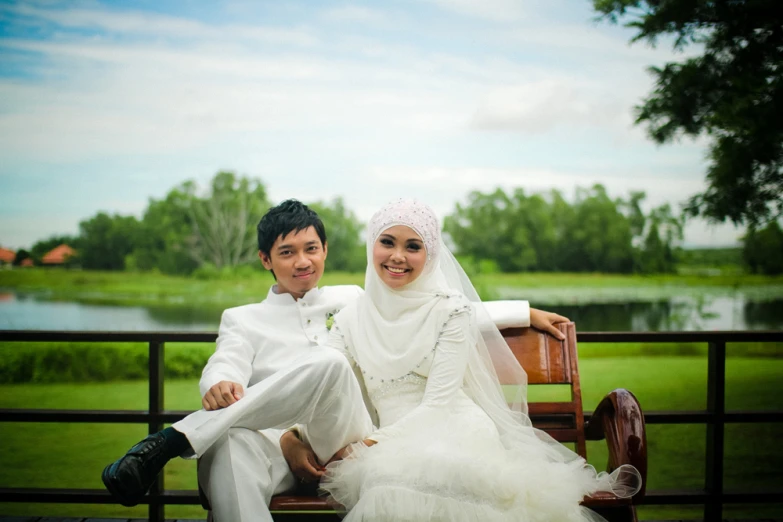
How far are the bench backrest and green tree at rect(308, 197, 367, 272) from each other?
384 centimetres

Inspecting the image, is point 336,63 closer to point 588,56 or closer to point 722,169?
point 588,56

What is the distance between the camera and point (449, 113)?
6.50 m

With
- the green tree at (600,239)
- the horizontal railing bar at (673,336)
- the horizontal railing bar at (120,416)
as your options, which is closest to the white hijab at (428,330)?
the horizontal railing bar at (673,336)

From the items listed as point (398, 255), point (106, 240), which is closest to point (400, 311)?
point (398, 255)

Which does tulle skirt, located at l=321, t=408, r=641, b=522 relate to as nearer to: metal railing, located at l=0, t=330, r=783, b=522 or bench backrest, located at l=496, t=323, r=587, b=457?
bench backrest, located at l=496, t=323, r=587, b=457

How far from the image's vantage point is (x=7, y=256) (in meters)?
6.35

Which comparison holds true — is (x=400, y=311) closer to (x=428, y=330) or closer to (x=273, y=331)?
(x=428, y=330)

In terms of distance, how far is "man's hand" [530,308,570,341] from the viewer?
2.42 metres

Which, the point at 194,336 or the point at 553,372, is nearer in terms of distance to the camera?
the point at 553,372

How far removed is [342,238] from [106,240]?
2.70 m

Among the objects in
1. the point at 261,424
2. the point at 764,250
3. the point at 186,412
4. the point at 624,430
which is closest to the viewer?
the point at 261,424

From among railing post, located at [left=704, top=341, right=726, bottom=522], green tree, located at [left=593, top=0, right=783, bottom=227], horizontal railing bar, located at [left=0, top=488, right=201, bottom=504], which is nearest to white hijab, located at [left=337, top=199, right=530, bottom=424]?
railing post, located at [left=704, top=341, right=726, bottom=522]

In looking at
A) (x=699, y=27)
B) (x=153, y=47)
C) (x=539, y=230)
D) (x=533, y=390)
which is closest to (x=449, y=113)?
(x=539, y=230)

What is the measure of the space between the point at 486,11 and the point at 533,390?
5064 millimetres
